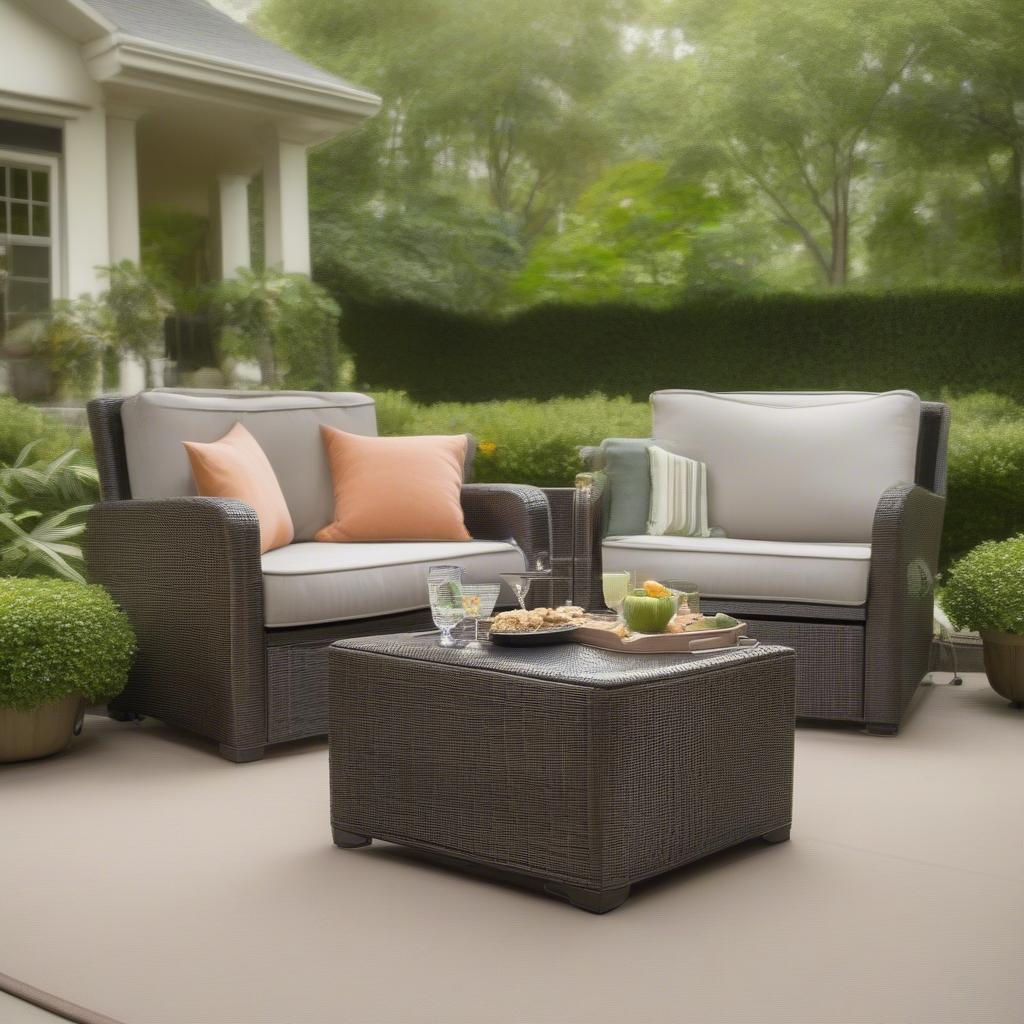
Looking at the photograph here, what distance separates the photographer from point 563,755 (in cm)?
217

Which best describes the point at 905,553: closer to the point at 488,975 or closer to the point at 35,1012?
the point at 488,975

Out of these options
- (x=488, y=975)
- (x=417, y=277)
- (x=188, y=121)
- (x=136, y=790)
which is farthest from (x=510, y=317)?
(x=488, y=975)

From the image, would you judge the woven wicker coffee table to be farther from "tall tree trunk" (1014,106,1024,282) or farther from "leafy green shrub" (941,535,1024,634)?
"tall tree trunk" (1014,106,1024,282)

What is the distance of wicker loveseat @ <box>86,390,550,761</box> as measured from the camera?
10.5ft

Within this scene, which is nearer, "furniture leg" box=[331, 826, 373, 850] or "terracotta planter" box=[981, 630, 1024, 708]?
"furniture leg" box=[331, 826, 373, 850]

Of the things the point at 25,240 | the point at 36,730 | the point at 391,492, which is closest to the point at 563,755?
the point at 36,730

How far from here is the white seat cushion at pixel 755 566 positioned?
3.56m

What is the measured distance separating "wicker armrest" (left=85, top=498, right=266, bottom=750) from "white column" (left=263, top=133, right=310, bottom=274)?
6.38 m

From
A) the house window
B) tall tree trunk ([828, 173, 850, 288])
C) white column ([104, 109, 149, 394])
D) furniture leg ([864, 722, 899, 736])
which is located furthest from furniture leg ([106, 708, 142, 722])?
tall tree trunk ([828, 173, 850, 288])

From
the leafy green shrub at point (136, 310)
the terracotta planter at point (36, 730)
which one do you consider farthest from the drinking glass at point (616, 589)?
the leafy green shrub at point (136, 310)

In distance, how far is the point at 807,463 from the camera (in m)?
4.15

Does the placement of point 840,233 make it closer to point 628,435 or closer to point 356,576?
point 628,435

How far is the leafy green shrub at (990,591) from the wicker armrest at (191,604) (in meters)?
2.17

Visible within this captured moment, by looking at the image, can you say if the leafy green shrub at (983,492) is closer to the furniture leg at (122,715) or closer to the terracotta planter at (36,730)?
the furniture leg at (122,715)
